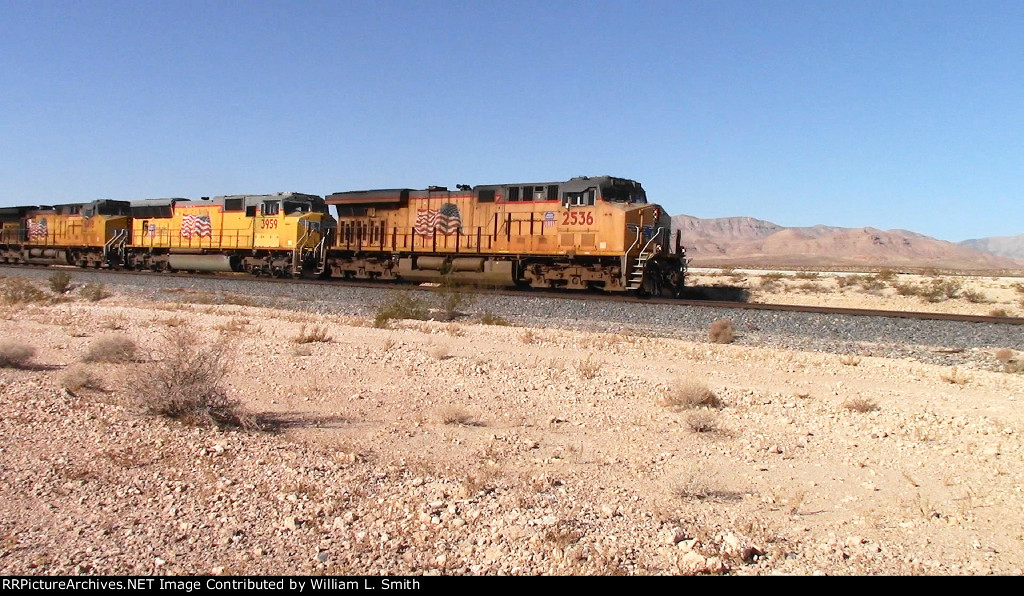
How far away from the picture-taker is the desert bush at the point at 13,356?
9.30 meters

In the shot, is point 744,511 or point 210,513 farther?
point 744,511

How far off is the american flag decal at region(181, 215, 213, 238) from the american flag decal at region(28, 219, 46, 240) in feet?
38.3

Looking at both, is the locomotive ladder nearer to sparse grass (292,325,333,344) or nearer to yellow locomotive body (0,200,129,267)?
sparse grass (292,325,333,344)

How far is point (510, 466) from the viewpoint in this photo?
6012 millimetres

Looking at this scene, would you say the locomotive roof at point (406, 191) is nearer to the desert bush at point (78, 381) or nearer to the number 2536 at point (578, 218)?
the number 2536 at point (578, 218)

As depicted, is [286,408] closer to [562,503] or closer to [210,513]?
[210,513]

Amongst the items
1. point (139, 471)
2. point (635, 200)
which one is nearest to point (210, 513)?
point (139, 471)

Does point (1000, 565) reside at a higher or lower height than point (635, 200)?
lower

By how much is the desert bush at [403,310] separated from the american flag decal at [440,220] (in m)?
5.63

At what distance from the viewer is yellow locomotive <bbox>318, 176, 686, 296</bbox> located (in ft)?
66.1

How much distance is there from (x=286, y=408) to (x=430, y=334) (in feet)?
21.0

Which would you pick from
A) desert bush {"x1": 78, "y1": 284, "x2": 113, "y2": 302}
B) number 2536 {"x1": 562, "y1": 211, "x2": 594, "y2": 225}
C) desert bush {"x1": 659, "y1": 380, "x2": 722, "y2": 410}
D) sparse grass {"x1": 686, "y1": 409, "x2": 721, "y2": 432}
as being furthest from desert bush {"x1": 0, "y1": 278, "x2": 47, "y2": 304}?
sparse grass {"x1": 686, "y1": 409, "x2": 721, "y2": 432}

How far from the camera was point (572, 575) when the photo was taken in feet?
12.6

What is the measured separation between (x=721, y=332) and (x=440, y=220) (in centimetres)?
1242
